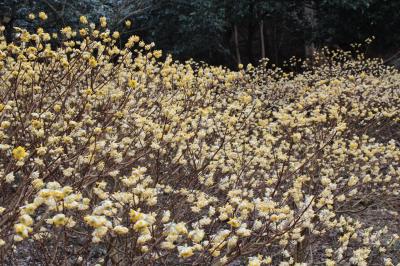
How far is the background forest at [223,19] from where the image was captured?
1202 cm

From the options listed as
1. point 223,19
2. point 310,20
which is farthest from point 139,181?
point 310,20

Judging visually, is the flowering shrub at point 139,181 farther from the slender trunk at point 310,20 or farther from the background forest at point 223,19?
the slender trunk at point 310,20

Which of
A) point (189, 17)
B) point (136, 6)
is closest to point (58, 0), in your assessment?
point (136, 6)

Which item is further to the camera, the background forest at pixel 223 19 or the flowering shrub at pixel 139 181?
the background forest at pixel 223 19

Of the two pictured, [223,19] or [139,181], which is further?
[223,19]

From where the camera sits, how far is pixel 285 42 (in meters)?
17.8

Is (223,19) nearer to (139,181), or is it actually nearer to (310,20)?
(310,20)

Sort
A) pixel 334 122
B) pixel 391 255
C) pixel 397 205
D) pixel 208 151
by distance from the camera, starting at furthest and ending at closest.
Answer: pixel 397 205 → pixel 334 122 → pixel 391 255 → pixel 208 151

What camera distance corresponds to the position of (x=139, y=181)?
337 cm

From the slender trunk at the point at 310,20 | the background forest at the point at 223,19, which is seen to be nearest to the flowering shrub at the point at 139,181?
the background forest at the point at 223,19

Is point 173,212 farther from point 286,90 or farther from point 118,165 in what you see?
point 286,90

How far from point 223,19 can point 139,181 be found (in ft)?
37.2

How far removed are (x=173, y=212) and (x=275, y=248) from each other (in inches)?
60.4

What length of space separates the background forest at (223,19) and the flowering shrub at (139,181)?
7.09 metres
